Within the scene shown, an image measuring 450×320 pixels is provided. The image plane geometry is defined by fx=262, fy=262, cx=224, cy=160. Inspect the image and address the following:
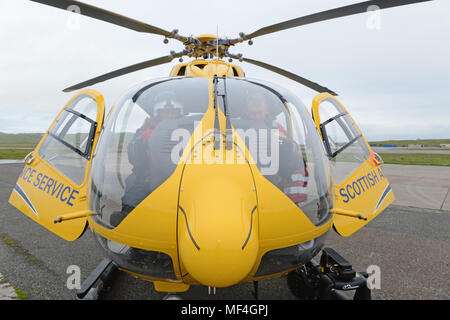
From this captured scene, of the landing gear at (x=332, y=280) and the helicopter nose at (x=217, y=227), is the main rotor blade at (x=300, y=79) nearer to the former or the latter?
the landing gear at (x=332, y=280)

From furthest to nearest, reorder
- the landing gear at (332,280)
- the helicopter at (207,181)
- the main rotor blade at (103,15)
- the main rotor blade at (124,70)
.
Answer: the main rotor blade at (124,70) < the main rotor blade at (103,15) < the landing gear at (332,280) < the helicopter at (207,181)

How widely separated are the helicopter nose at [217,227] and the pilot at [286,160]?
32 centimetres

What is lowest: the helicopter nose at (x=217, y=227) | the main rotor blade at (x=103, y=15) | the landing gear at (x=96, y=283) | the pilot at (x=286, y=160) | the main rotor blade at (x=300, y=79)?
the landing gear at (x=96, y=283)

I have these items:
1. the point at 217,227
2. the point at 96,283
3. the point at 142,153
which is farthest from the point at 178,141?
the point at 96,283

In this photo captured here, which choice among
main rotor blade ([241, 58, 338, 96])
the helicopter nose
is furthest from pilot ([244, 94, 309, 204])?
main rotor blade ([241, 58, 338, 96])

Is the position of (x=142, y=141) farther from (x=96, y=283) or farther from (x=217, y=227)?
(x=96, y=283)

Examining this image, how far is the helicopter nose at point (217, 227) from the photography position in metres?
1.37

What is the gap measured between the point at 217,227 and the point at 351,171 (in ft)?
6.84

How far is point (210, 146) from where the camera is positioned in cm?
179

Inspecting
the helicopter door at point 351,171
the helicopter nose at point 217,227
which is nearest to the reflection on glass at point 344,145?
the helicopter door at point 351,171

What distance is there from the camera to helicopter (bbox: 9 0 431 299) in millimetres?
1539

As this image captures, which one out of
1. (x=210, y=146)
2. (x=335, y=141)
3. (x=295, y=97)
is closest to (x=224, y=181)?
(x=210, y=146)

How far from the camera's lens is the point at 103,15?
8.51ft
